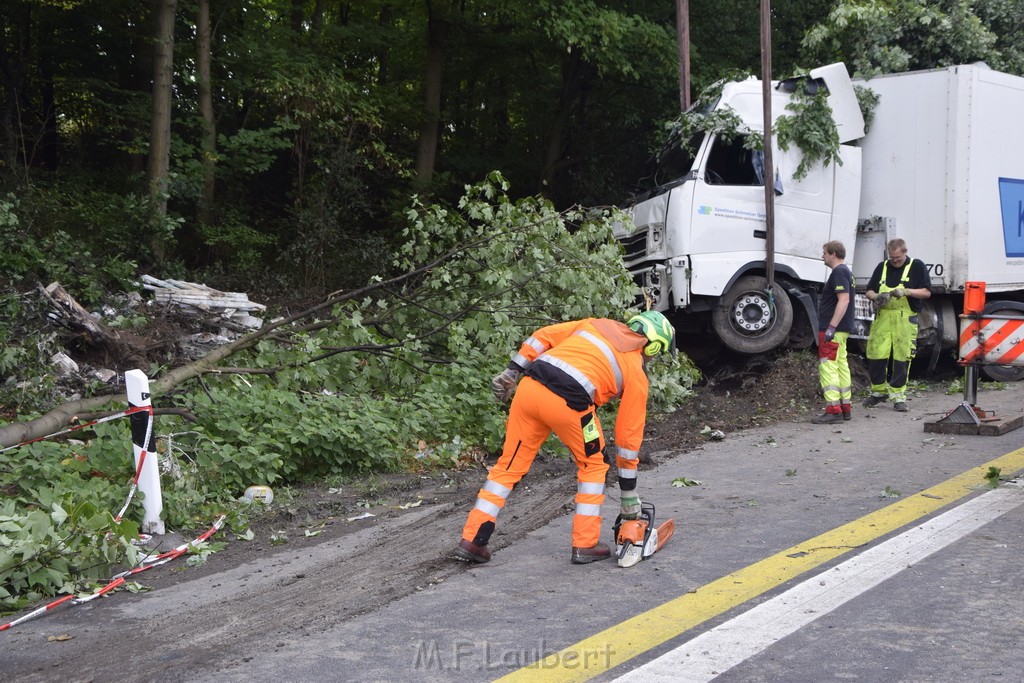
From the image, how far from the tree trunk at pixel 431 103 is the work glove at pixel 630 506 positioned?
1247cm

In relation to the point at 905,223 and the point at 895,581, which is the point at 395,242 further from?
the point at 895,581

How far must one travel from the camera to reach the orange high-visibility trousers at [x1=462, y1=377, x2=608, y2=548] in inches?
181

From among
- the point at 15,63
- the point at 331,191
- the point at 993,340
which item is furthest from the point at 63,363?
the point at 15,63

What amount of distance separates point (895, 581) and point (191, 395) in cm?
474

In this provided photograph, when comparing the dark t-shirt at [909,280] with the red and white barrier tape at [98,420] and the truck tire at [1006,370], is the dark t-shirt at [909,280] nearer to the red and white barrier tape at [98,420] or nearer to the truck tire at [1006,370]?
the truck tire at [1006,370]

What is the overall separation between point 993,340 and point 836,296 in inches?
60.8

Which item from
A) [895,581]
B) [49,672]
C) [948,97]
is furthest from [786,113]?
[49,672]

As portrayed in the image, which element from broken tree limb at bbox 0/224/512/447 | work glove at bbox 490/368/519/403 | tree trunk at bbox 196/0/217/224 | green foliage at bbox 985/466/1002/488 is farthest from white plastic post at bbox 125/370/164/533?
tree trunk at bbox 196/0/217/224

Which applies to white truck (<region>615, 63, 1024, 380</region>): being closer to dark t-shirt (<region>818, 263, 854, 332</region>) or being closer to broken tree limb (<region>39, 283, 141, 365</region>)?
dark t-shirt (<region>818, 263, 854, 332</region>)

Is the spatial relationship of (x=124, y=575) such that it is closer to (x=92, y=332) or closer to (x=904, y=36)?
(x=92, y=332)

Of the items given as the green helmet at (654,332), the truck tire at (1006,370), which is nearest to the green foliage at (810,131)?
the truck tire at (1006,370)

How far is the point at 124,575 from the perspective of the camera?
15.1 ft

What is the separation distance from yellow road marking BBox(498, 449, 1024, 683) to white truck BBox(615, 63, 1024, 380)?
4735mm

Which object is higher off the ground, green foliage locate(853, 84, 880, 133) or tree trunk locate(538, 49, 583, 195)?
tree trunk locate(538, 49, 583, 195)
